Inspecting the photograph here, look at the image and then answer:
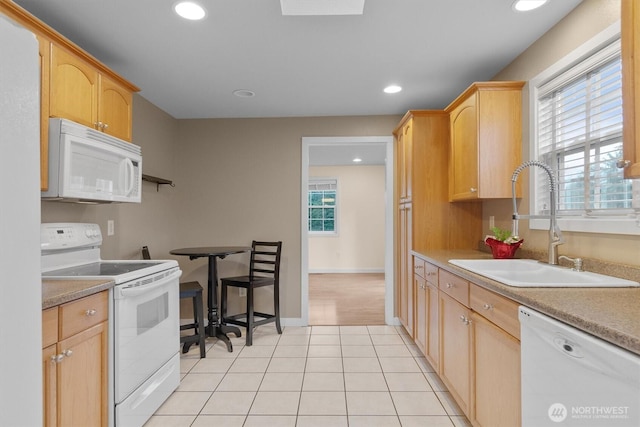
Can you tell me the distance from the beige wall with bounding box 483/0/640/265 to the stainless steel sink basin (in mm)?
143

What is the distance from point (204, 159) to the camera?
3801 millimetres

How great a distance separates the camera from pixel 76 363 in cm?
144

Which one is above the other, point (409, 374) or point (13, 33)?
point (13, 33)

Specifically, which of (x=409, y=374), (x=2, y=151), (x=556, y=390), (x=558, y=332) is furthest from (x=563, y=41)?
(x=2, y=151)

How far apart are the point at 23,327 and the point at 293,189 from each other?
3.17 metres

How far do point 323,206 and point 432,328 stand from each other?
5088mm

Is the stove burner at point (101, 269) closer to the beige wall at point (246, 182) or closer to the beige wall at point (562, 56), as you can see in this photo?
the beige wall at point (246, 182)

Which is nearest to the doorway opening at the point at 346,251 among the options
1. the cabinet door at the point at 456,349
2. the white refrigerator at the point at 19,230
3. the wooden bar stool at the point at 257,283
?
the wooden bar stool at the point at 257,283

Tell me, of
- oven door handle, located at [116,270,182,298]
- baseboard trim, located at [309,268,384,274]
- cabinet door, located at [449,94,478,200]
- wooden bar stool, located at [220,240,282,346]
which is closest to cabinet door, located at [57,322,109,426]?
oven door handle, located at [116,270,182,298]

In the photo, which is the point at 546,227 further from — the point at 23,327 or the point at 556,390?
the point at 23,327

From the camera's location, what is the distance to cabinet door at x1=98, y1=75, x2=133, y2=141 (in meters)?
2.11

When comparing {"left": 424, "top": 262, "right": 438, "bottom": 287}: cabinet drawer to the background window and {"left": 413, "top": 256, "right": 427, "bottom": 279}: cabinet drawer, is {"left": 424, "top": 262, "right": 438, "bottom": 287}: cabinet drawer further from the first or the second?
the background window

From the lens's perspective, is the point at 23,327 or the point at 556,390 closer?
the point at 23,327

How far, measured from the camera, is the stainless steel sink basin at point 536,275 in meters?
1.39
